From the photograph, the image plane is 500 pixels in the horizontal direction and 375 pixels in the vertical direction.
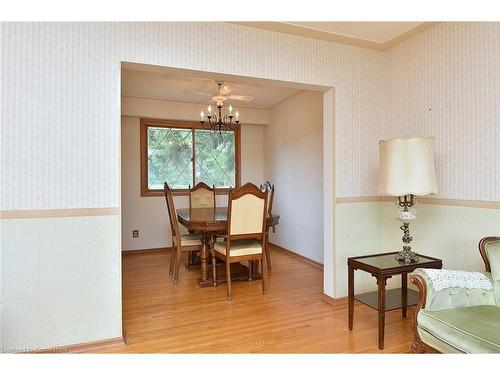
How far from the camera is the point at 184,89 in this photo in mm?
4520

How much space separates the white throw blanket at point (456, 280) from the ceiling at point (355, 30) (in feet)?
A: 6.54

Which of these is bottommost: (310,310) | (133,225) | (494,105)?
(310,310)

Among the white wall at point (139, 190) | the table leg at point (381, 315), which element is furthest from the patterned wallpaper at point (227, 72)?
the white wall at point (139, 190)

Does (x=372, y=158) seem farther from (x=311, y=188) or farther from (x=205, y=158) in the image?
(x=205, y=158)

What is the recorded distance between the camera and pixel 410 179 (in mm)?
2238

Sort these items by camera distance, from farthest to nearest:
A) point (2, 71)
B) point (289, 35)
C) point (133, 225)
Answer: point (133, 225)
point (289, 35)
point (2, 71)

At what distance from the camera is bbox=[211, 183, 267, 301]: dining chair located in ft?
10.3

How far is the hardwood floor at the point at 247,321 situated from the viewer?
2.19 meters

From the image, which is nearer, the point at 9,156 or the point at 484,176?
the point at 9,156

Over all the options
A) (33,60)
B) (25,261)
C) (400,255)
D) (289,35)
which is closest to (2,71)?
(33,60)

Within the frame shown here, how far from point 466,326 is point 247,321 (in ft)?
5.13

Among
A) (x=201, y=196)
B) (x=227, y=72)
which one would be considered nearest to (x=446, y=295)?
(x=227, y=72)

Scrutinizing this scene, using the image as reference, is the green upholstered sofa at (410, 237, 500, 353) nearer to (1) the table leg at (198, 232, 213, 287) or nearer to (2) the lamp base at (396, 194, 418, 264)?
(2) the lamp base at (396, 194, 418, 264)

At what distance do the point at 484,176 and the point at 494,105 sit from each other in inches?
19.8
